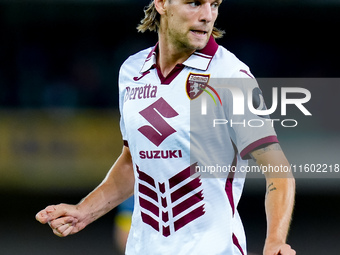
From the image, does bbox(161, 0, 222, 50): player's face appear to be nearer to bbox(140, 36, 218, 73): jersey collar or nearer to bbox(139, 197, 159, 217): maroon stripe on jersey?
bbox(140, 36, 218, 73): jersey collar

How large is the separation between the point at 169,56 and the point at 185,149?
517mm

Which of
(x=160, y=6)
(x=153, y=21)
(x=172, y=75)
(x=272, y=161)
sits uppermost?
(x=160, y=6)

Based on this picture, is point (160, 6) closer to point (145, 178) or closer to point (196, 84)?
point (196, 84)

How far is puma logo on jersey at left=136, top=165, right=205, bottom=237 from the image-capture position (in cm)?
326

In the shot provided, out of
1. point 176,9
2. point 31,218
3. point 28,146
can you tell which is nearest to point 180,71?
point 176,9

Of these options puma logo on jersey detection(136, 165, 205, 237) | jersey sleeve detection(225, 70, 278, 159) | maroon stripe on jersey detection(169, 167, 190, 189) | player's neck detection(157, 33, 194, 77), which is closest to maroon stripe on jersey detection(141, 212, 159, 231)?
puma logo on jersey detection(136, 165, 205, 237)

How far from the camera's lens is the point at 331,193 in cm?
1073

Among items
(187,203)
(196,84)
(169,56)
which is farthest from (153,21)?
(187,203)

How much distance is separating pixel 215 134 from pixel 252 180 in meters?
7.44

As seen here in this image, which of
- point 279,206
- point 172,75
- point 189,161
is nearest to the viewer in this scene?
point 279,206

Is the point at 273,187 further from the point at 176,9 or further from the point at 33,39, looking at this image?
the point at 33,39

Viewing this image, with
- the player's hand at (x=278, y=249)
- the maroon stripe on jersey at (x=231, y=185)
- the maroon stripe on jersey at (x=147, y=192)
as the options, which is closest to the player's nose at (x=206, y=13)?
the maroon stripe on jersey at (x=231, y=185)

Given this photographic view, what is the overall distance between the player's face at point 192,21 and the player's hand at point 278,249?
3.44 feet

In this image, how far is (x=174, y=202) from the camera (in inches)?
130
